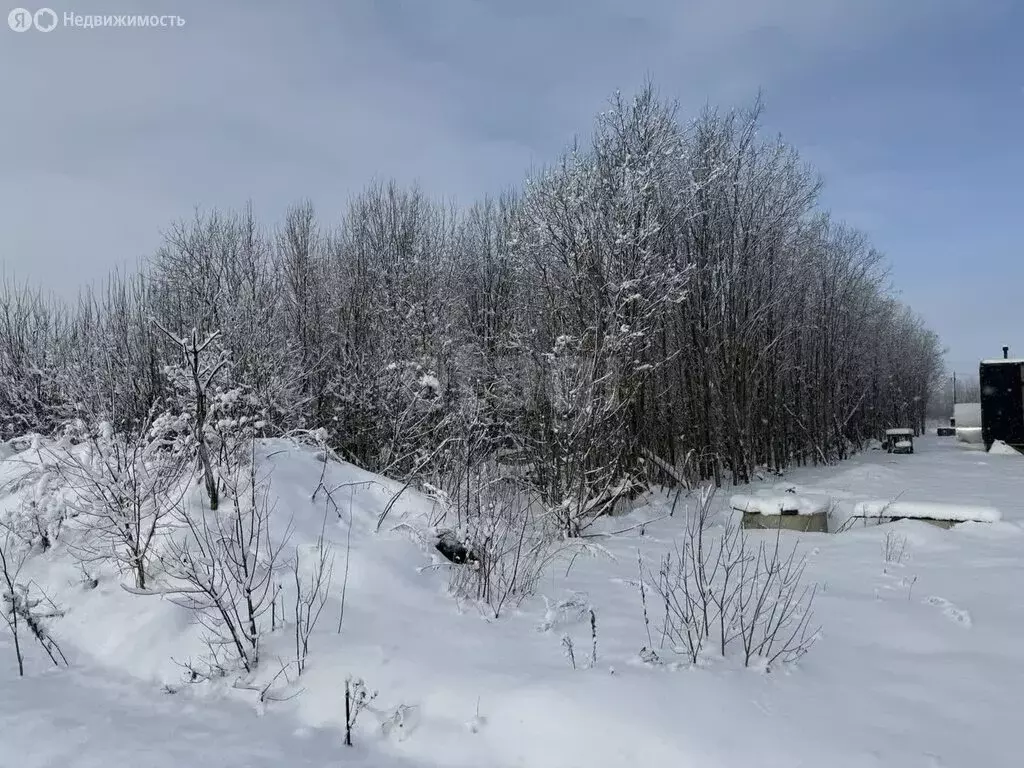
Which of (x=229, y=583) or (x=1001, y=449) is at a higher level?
(x=229, y=583)

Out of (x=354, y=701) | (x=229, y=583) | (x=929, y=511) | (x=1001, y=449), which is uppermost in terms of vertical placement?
(x=229, y=583)

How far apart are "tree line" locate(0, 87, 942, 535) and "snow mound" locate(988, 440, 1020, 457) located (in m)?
4.77

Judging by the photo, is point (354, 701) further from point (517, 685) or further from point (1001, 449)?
point (1001, 449)

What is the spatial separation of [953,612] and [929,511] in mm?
4222

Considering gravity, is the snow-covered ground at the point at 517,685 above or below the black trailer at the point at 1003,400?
below

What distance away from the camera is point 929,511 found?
8633 mm

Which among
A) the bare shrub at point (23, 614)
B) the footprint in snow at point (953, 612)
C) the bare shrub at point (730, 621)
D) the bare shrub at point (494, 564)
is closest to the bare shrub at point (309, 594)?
the bare shrub at point (494, 564)

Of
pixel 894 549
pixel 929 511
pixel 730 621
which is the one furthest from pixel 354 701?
pixel 929 511

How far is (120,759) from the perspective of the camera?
11.1ft

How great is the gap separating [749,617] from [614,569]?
213cm

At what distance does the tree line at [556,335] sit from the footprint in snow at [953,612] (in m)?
4.34

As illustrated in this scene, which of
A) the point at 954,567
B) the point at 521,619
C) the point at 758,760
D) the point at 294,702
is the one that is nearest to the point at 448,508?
the point at 521,619

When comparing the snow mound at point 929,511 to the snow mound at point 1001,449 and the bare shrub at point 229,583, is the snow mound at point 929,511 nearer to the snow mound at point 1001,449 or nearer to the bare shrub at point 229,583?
the bare shrub at point 229,583

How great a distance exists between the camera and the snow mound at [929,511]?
A: 829 centimetres
